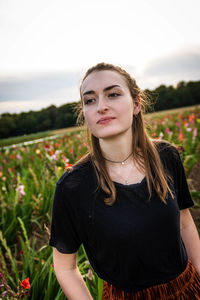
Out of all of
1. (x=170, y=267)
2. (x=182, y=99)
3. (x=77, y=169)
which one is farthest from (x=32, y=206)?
(x=182, y=99)

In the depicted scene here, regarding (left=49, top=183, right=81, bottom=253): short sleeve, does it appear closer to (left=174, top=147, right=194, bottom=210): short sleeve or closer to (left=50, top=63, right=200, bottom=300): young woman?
(left=50, top=63, right=200, bottom=300): young woman

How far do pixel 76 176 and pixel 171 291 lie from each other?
0.79 meters

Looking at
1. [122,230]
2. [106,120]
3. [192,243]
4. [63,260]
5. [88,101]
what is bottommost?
[192,243]

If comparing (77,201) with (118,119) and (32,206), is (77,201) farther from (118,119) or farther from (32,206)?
(32,206)

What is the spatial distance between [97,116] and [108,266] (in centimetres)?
80

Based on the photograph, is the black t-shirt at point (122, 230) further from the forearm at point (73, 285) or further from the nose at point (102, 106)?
the nose at point (102, 106)

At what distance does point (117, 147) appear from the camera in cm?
126

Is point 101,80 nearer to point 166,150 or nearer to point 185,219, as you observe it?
point 166,150

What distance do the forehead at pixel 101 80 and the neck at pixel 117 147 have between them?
29 cm

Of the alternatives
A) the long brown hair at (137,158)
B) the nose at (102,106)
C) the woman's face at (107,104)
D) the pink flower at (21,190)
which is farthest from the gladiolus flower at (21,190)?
the nose at (102,106)

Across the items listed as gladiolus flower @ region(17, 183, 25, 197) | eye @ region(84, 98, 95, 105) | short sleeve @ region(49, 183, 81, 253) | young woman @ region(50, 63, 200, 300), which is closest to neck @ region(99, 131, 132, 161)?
young woman @ region(50, 63, 200, 300)

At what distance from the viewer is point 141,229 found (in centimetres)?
105

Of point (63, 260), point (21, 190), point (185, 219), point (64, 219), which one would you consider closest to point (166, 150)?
point (185, 219)

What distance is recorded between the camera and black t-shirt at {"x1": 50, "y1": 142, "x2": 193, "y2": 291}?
3.46ft
